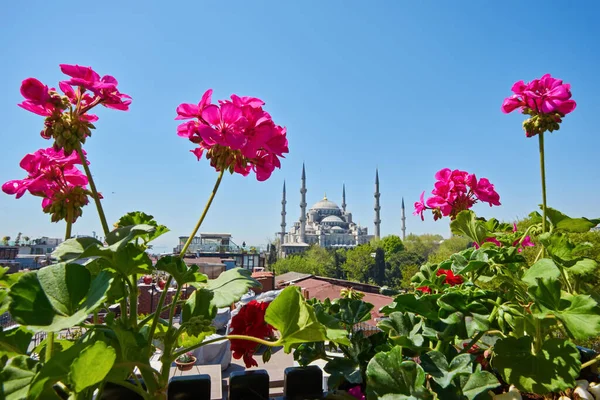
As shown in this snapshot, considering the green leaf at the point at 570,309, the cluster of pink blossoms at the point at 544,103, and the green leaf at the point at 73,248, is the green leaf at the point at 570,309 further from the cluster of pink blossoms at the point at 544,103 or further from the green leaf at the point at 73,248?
the green leaf at the point at 73,248

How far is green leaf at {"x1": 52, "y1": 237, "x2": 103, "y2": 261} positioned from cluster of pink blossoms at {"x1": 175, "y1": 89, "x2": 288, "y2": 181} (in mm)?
228

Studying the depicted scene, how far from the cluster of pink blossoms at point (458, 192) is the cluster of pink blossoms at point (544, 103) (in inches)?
8.4

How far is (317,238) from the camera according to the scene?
54.1m

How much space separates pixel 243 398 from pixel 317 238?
Result: 176 feet

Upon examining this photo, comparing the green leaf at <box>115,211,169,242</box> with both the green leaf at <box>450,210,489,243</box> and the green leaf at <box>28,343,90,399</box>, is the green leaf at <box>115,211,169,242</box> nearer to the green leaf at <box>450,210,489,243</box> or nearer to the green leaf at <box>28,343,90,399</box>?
the green leaf at <box>28,343,90,399</box>

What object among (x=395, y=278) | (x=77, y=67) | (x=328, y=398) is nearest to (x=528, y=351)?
(x=328, y=398)

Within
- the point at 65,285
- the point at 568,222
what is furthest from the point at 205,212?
the point at 568,222

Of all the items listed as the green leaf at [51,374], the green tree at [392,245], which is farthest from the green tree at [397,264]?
the green leaf at [51,374]

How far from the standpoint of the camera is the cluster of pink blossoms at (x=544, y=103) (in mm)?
847

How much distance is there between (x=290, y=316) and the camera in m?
0.52

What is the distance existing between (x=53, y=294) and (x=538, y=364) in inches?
30.4

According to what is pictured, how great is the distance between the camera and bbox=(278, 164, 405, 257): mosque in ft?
158

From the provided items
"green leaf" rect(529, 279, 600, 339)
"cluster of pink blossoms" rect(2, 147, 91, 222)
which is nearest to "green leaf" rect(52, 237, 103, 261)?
"cluster of pink blossoms" rect(2, 147, 91, 222)

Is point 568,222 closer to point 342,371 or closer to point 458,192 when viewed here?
point 458,192
